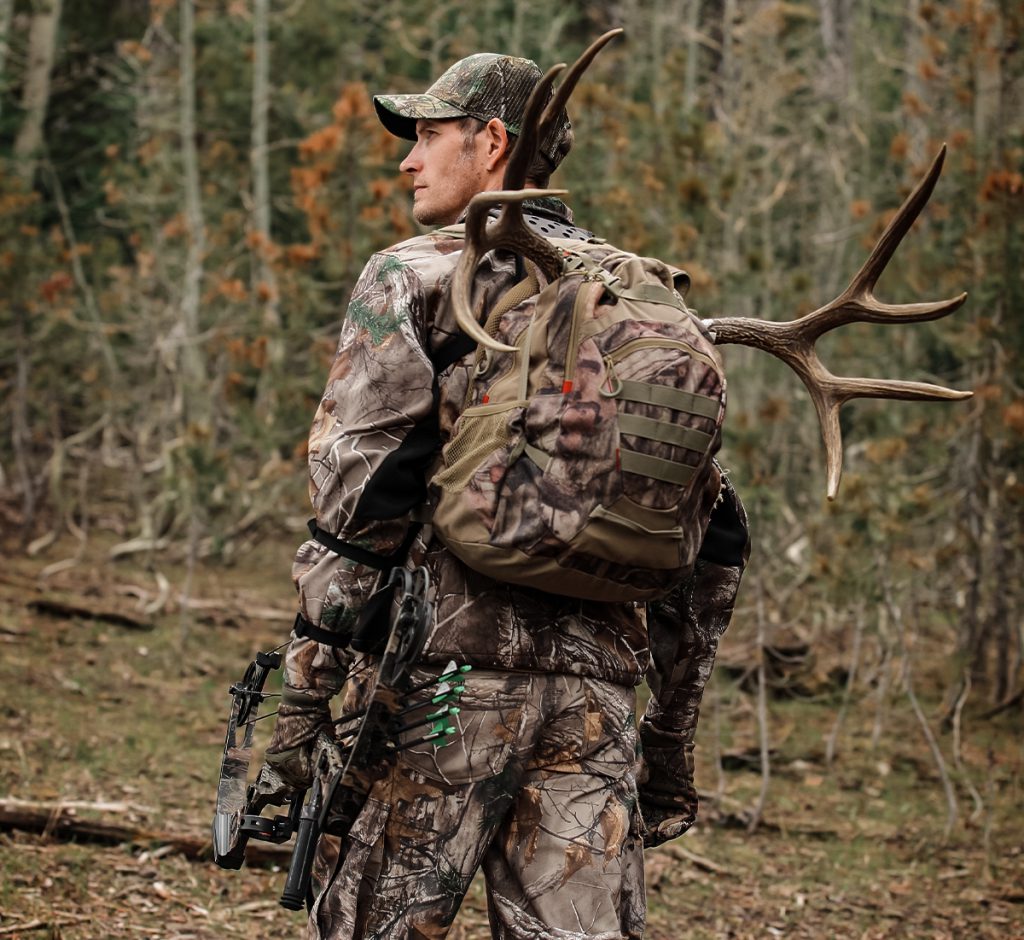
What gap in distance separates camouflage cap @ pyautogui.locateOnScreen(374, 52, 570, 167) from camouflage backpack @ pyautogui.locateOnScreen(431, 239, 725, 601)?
546 mm

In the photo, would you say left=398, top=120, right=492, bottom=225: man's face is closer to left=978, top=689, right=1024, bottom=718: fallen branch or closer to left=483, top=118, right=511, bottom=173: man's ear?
left=483, top=118, right=511, bottom=173: man's ear

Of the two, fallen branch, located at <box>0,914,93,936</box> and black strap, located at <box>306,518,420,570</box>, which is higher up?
black strap, located at <box>306,518,420,570</box>

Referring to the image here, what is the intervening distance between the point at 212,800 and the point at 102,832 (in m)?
1.09

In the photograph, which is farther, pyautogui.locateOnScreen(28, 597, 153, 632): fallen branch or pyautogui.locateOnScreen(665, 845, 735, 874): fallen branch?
pyautogui.locateOnScreen(28, 597, 153, 632): fallen branch

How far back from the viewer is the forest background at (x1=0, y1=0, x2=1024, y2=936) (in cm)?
890

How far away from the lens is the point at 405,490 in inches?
113

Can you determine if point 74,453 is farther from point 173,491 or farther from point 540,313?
point 540,313

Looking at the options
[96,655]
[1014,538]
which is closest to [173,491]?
[96,655]

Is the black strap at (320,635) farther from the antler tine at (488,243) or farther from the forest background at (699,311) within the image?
the forest background at (699,311)

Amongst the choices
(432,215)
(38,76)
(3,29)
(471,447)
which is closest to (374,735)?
(471,447)

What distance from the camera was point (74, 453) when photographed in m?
16.2

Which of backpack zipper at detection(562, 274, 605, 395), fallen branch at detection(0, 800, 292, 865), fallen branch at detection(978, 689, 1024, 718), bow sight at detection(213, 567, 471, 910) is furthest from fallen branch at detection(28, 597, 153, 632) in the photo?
backpack zipper at detection(562, 274, 605, 395)

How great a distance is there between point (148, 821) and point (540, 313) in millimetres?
4188

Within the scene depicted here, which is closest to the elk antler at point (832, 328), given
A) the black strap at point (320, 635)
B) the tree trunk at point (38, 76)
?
the black strap at point (320, 635)
